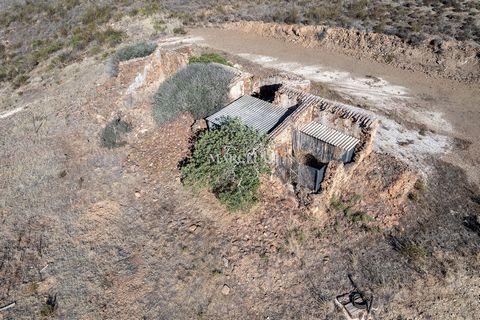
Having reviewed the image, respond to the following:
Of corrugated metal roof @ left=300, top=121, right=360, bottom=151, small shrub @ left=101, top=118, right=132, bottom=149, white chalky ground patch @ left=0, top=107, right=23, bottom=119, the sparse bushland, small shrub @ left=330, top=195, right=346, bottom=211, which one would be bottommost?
small shrub @ left=330, top=195, right=346, bottom=211

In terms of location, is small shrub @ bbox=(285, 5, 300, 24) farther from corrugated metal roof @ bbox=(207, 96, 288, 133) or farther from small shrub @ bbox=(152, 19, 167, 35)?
corrugated metal roof @ bbox=(207, 96, 288, 133)

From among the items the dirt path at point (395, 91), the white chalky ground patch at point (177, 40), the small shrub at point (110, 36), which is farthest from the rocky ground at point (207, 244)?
the small shrub at point (110, 36)

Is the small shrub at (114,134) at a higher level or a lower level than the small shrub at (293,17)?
lower

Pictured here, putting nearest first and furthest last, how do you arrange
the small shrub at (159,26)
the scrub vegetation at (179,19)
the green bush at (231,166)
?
the green bush at (231,166) → the scrub vegetation at (179,19) → the small shrub at (159,26)

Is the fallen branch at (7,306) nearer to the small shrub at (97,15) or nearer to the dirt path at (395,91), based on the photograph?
the dirt path at (395,91)

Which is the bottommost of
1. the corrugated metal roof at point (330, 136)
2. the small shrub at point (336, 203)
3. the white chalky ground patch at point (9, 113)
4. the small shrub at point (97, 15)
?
the small shrub at point (336, 203)

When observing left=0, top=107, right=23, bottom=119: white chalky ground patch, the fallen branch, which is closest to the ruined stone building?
the fallen branch
